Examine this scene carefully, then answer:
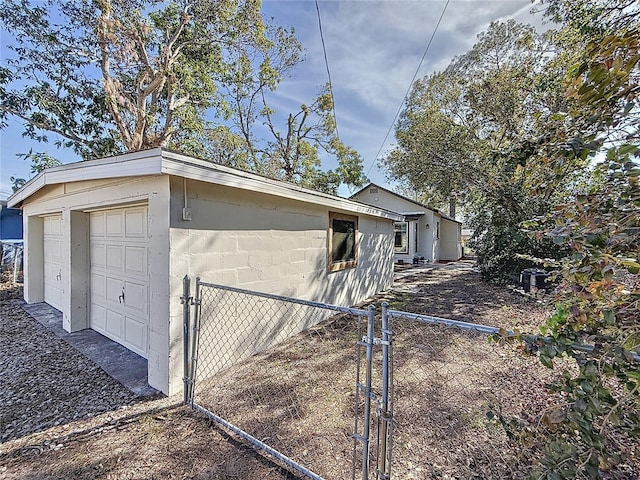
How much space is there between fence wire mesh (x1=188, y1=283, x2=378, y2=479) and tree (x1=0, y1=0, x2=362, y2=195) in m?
9.87

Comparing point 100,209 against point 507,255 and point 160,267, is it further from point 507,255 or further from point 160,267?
point 507,255

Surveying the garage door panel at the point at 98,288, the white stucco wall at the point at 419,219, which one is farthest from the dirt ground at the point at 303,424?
the white stucco wall at the point at 419,219

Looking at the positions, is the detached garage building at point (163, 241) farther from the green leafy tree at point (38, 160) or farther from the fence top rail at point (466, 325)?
the green leafy tree at point (38, 160)

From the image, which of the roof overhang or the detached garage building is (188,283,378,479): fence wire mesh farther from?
the roof overhang

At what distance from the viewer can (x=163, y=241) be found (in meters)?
3.20

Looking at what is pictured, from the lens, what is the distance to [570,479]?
1051 mm

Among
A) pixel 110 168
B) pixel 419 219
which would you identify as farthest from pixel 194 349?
pixel 419 219

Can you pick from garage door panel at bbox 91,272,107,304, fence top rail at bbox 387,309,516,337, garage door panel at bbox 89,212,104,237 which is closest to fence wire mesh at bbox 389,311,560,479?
fence top rail at bbox 387,309,516,337

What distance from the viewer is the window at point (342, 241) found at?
6316 millimetres

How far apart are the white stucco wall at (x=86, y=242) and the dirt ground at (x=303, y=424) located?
2.28 feet

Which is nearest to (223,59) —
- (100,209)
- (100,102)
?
(100,102)

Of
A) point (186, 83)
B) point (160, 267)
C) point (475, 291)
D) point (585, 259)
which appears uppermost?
point (186, 83)

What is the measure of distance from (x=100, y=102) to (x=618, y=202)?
14.7m

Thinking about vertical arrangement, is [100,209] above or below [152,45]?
below
